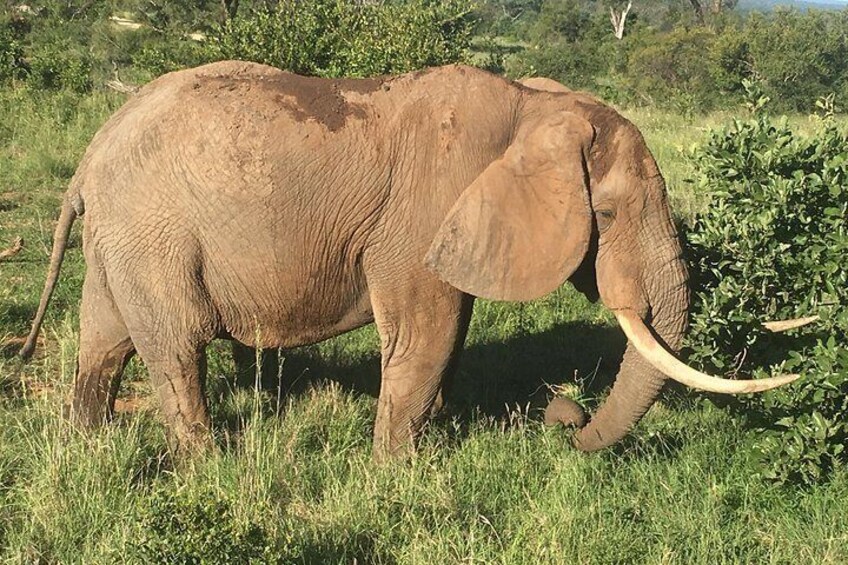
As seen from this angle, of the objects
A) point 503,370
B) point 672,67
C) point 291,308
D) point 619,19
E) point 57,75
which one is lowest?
point 619,19

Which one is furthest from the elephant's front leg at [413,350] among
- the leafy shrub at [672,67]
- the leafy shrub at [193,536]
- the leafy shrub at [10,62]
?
the leafy shrub at [672,67]

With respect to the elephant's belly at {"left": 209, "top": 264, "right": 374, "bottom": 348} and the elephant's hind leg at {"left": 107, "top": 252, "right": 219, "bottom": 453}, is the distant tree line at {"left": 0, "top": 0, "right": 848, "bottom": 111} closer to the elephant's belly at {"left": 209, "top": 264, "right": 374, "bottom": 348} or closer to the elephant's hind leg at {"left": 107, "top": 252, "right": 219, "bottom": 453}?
the elephant's belly at {"left": 209, "top": 264, "right": 374, "bottom": 348}

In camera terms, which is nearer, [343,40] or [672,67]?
[343,40]

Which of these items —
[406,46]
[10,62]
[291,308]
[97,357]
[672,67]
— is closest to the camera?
[291,308]

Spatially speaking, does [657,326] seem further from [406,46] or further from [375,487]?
[406,46]

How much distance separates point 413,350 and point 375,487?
78 centimetres

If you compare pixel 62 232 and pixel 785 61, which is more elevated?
pixel 62 232

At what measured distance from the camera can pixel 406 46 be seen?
35.3ft

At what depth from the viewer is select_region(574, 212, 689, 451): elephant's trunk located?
4668 mm

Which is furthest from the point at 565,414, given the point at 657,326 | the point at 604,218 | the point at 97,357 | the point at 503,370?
the point at 97,357

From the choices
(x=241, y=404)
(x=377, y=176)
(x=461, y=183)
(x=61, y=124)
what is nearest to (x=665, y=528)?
(x=461, y=183)

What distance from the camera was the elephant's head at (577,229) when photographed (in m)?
4.61

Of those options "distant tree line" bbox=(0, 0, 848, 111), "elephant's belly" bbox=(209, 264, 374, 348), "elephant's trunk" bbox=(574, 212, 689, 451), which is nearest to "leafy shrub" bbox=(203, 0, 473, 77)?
"distant tree line" bbox=(0, 0, 848, 111)

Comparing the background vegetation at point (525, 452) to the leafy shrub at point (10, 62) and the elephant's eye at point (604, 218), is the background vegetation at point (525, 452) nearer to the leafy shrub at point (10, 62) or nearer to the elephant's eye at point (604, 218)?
the elephant's eye at point (604, 218)
